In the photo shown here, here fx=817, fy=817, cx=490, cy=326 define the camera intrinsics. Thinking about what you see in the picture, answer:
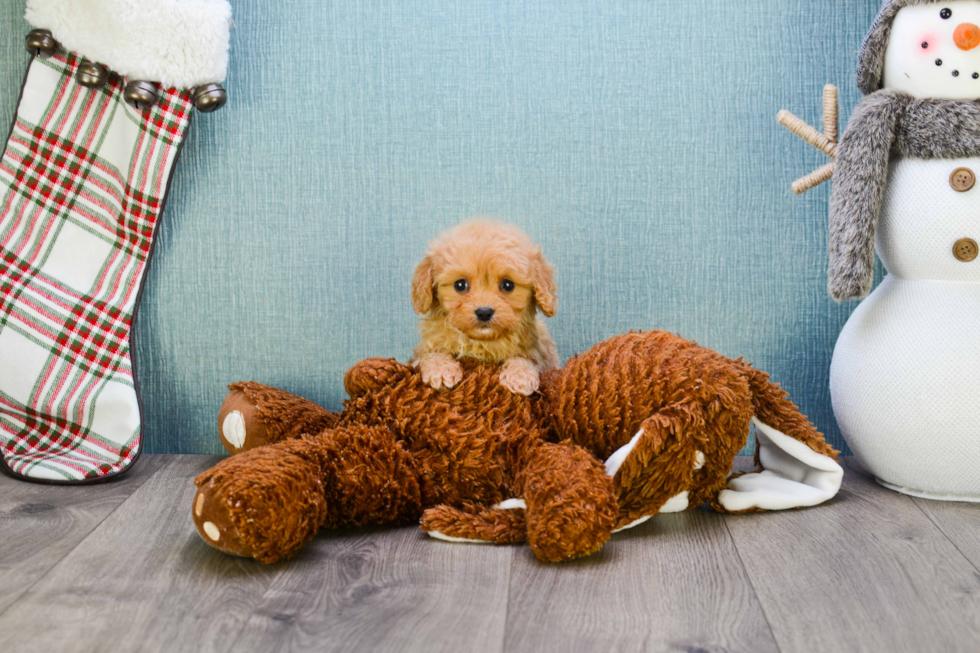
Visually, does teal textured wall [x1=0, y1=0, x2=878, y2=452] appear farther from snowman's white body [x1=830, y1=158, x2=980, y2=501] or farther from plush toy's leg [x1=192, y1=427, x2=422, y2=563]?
plush toy's leg [x1=192, y1=427, x2=422, y2=563]

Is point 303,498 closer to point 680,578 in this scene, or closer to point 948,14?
point 680,578

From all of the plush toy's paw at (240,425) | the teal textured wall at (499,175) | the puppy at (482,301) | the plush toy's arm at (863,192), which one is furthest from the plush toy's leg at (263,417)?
the plush toy's arm at (863,192)

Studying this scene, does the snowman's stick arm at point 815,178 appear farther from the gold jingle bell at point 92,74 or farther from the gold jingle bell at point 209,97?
the gold jingle bell at point 92,74

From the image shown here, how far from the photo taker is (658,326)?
1360 millimetres

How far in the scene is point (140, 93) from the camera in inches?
48.2

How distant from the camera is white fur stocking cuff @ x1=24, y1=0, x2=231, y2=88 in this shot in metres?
1.20

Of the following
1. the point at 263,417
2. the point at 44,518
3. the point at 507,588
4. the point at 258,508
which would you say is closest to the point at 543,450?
the point at 507,588

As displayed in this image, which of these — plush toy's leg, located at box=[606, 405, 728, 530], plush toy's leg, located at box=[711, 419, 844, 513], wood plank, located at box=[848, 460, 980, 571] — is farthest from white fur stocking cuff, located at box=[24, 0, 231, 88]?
wood plank, located at box=[848, 460, 980, 571]

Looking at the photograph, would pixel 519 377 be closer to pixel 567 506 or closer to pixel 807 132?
pixel 567 506

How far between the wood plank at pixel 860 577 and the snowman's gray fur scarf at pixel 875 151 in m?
0.30

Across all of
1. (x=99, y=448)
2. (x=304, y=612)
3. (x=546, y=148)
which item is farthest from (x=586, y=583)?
(x=99, y=448)

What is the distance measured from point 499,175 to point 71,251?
0.69 meters

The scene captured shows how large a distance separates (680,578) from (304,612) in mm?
403

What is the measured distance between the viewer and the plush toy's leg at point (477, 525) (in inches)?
38.6
